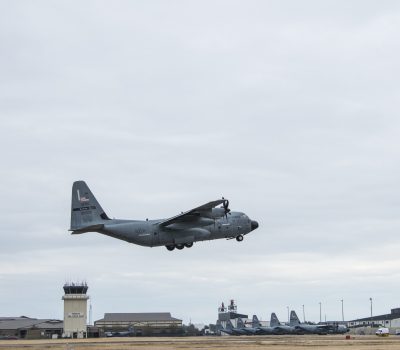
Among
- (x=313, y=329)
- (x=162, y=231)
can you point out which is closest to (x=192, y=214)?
(x=162, y=231)

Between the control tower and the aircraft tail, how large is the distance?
8161 centimetres

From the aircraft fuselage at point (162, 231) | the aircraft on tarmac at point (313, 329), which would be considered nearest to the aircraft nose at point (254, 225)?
the aircraft fuselage at point (162, 231)

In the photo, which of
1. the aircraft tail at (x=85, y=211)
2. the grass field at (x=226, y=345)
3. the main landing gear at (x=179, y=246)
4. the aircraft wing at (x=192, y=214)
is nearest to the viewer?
the grass field at (x=226, y=345)

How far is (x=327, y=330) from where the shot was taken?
582 ft

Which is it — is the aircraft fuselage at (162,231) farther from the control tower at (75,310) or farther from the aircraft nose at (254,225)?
the control tower at (75,310)

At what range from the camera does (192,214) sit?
10681 cm

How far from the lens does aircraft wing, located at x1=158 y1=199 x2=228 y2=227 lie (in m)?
105

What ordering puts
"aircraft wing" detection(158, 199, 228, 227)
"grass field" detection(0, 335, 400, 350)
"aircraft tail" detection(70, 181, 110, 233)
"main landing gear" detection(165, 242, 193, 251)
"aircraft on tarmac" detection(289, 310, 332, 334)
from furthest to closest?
1. "aircraft on tarmac" detection(289, 310, 332, 334)
2. "main landing gear" detection(165, 242, 193, 251)
3. "aircraft tail" detection(70, 181, 110, 233)
4. "aircraft wing" detection(158, 199, 228, 227)
5. "grass field" detection(0, 335, 400, 350)

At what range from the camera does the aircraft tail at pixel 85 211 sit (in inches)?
4242

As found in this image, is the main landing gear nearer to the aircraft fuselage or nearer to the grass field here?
the aircraft fuselage

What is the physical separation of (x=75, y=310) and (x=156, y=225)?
9184cm

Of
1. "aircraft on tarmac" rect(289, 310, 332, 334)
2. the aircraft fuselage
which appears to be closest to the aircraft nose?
the aircraft fuselage

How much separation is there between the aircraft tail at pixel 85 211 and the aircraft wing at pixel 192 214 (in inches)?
348

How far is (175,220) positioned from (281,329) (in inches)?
3814
